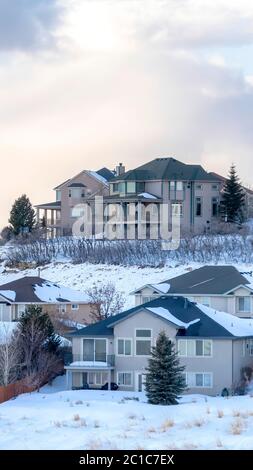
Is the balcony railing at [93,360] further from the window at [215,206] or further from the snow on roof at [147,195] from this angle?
the window at [215,206]

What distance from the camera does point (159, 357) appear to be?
46.3m

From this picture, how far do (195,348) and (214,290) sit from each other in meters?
13.8

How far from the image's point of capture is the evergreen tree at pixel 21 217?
345 feet

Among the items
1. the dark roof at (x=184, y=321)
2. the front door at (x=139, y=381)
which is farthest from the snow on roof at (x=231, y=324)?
the front door at (x=139, y=381)

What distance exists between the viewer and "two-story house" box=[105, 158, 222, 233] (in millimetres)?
97125

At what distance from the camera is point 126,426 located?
84.7 feet

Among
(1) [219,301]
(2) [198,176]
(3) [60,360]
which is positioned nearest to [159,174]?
(2) [198,176]

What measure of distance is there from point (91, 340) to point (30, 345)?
138 inches

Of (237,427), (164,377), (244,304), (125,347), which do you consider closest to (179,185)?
(244,304)

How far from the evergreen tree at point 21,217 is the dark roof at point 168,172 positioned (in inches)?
417

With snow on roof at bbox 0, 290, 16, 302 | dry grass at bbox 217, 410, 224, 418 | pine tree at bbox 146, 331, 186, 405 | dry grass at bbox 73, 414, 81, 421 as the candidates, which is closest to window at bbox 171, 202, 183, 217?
snow on roof at bbox 0, 290, 16, 302

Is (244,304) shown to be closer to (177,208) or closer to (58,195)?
(177,208)
